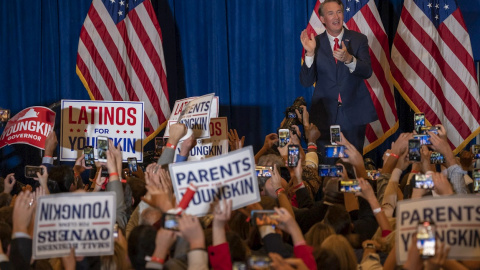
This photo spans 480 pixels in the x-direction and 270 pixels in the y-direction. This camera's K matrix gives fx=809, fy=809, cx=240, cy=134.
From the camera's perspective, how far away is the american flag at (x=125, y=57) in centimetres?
968

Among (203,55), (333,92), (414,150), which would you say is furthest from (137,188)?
(203,55)

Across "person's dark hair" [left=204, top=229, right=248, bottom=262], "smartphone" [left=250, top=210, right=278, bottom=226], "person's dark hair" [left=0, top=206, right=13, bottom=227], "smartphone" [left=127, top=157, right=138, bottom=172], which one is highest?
"smartphone" [left=127, top=157, right=138, bottom=172]

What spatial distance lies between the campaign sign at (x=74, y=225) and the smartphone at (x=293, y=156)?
5.78 ft

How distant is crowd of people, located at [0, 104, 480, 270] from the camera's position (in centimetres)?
362

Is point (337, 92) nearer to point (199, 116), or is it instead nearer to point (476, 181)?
point (199, 116)

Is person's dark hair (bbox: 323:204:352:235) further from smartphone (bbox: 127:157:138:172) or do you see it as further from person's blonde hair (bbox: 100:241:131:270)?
smartphone (bbox: 127:157:138:172)

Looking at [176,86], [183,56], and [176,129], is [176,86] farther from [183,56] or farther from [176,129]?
[176,129]

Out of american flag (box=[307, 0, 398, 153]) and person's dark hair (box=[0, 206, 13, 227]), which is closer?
person's dark hair (box=[0, 206, 13, 227])

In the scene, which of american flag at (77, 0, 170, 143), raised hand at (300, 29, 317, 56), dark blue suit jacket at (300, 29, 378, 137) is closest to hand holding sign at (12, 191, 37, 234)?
raised hand at (300, 29, 317, 56)

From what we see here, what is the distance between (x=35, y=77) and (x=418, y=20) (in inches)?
187

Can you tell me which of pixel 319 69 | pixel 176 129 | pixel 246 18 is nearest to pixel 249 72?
pixel 246 18

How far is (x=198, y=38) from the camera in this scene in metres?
10.1

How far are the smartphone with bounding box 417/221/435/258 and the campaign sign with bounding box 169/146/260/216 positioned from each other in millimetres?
1197

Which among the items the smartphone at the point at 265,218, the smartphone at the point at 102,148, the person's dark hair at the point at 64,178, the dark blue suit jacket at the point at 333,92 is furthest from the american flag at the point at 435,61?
the smartphone at the point at 265,218
